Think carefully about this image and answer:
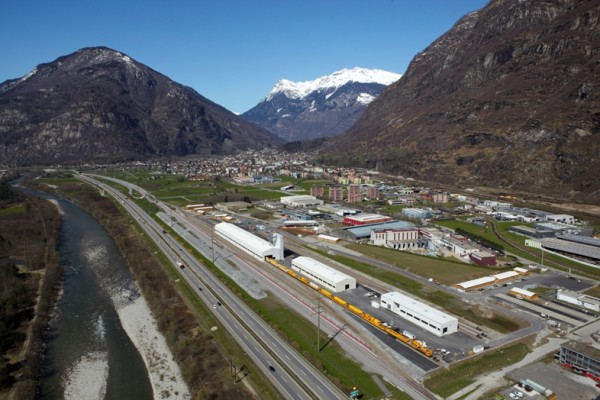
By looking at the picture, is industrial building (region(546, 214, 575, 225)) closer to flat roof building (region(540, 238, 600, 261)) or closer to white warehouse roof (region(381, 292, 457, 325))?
flat roof building (region(540, 238, 600, 261))

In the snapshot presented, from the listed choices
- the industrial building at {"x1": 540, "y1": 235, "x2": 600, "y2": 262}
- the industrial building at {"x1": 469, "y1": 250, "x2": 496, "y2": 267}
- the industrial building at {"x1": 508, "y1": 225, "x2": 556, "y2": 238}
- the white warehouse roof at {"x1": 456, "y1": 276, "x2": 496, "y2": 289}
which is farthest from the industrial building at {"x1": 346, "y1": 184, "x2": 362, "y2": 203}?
the white warehouse roof at {"x1": 456, "y1": 276, "x2": 496, "y2": 289}

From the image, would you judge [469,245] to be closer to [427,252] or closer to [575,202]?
[427,252]

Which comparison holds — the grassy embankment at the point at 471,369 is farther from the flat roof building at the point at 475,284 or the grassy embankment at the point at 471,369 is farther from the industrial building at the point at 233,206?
the industrial building at the point at 233,206

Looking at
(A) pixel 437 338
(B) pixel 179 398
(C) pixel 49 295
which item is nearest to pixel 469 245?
(A) pixel 437 338

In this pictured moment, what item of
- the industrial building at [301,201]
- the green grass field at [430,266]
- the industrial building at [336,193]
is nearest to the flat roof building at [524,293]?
the green grass field at [430,266]

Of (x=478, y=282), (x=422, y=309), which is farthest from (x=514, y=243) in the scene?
(x=422, y=309)
